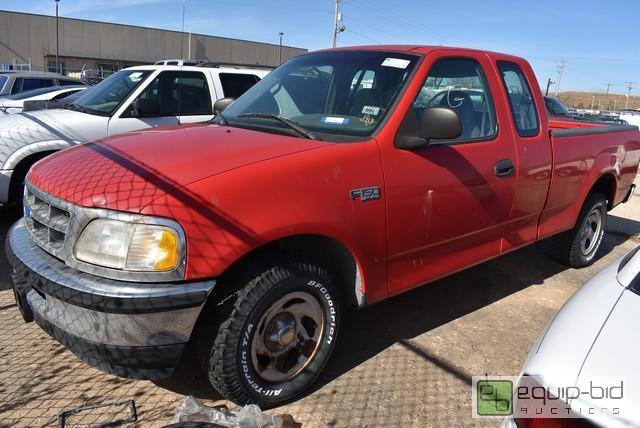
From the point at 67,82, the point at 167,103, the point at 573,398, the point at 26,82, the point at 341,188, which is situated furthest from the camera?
the point at 67,82

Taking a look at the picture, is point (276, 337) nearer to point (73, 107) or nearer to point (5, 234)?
point (5, 234)

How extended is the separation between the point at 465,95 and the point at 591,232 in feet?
8.67

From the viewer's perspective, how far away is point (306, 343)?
2869 millimetres

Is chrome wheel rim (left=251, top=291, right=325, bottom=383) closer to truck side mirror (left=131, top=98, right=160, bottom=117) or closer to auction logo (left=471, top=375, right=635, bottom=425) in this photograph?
auction logo (left=471, top=375, right=635, bottom=425)

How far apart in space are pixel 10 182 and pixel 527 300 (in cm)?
504

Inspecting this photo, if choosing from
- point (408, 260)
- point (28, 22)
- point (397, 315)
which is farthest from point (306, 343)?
point (28, 22)

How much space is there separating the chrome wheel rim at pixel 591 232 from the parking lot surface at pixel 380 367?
2.58 feet

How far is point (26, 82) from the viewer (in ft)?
42.8

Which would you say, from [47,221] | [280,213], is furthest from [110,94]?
[280,213]

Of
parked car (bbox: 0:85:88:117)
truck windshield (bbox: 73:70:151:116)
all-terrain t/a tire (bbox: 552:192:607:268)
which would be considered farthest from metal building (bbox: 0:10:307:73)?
all-terrain t/a tire (bbox: 552:192:607:268)

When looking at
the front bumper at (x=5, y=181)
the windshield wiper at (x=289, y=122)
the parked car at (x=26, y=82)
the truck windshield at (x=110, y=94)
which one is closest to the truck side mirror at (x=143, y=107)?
the truck windshield at (x=110, y=94)

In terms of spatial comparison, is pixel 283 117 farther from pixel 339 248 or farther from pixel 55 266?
pixel 55 266

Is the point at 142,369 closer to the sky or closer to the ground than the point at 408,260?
closer to the ground

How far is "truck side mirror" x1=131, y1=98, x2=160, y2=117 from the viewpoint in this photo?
591cm
